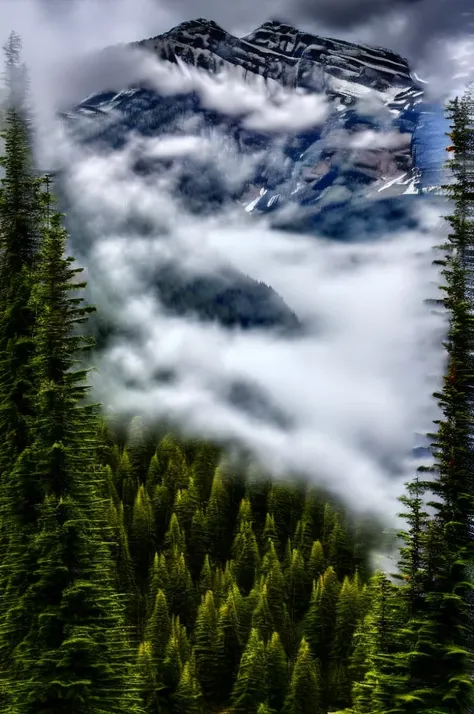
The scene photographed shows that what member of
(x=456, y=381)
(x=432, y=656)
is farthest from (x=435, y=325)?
(x=432, y=656)

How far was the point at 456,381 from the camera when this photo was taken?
27.1m

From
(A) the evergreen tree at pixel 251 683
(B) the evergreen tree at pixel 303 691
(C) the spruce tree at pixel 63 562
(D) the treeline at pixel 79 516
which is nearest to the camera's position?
(C) the spruce tree at pixel 63 562

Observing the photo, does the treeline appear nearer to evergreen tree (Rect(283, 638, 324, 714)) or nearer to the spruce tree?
the spruce tree

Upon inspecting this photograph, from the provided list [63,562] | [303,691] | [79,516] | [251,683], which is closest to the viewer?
[63,562]

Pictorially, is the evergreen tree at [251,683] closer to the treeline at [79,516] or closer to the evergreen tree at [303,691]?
the evergreen tree at [303,691]

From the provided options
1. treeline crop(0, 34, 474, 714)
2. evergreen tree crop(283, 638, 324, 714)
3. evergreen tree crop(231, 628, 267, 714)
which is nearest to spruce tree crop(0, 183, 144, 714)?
treeline crop(0, 34, 474, 714)

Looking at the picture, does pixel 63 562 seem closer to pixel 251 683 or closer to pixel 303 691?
pixel 251 683

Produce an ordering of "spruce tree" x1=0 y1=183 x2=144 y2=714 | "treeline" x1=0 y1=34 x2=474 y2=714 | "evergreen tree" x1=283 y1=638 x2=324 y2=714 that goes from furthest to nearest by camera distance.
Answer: "evergreen tree" x1=283 y1=638 x2=324 y2=714
"treeline" x1=0 y1=34 x2=474 y2=714
"spruce tree" x1=0 y1=183 x2=144 y2=714

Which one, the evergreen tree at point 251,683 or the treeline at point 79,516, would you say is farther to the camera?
the evergreen tree at point 251,683

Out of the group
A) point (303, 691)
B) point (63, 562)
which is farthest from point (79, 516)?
point (303, 691)

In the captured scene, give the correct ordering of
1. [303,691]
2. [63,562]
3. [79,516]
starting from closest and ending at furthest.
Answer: [63,562] → [79,516] → [303,691]

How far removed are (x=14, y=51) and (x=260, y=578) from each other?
117 m

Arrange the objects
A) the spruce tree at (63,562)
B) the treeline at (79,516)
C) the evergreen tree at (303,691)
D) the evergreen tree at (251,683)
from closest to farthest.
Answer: the spruce tree at (63,562), the treeline at (79,516), the evergreen tree at (251,683), the evergreen tree at (303,691)

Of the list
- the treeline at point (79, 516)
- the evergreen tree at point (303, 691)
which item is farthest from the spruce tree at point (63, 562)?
the evergreen tree at point (303, 691)
